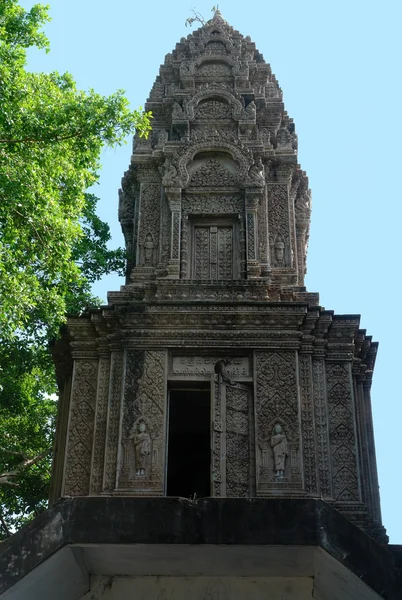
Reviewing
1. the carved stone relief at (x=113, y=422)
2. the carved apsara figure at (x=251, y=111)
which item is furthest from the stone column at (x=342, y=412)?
the carved apsara figure at (x=251, y=111)

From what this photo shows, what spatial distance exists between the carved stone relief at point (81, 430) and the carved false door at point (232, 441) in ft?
7.40

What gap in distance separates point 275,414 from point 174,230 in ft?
14.6

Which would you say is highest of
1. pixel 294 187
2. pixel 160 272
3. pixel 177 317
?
pixel 294 187

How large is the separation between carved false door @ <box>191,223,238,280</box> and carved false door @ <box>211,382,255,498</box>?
2620 millimetres

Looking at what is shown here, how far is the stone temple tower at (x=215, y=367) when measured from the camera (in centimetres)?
942

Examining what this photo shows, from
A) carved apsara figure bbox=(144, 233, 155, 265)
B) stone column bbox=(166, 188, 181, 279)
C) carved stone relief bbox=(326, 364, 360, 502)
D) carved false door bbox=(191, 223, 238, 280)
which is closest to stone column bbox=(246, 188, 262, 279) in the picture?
carved false door bbox=(191, 223, 238, 280)

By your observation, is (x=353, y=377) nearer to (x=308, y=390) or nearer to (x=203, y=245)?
(x=308, y=390)

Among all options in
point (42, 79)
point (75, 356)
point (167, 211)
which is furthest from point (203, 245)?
point (42, 79)

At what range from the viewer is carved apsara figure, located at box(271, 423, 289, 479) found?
13898 mm

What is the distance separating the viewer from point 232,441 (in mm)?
14383

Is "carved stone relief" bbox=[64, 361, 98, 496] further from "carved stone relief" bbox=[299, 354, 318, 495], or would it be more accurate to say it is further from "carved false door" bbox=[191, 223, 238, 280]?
"carved stone relief" bbox=[299, 354, 318, 495]

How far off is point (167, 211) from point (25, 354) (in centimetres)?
430

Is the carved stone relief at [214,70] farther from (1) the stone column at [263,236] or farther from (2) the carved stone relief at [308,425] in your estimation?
(2) the carved stone relief at [308,425]

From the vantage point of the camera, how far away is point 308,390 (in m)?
14.8
